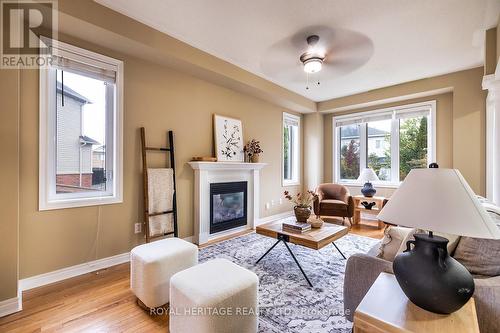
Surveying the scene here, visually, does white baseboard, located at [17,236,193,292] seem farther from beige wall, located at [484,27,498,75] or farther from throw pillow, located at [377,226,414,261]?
beige wall, located at [484,27,498,75]

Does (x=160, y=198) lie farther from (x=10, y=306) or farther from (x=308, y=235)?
(x=308, y=235)

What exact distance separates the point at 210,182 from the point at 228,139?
810 mm

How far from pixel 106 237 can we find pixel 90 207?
388 mm

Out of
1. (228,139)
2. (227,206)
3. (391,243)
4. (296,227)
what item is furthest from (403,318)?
(228,139)

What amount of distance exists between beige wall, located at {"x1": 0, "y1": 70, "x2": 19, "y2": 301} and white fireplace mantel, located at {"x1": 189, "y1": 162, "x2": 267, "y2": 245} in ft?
6.11

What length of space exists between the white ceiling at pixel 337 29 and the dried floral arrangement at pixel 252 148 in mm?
1272

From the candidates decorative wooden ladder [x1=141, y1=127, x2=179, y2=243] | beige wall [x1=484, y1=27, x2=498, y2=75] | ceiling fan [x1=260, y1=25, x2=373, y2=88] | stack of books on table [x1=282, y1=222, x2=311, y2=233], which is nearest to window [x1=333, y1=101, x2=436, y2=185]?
beige wall [x1=484, y1=27, x2=498, y2=75]

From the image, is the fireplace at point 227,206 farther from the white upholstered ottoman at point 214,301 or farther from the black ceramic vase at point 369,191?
the black ceramic vase at point 369,191

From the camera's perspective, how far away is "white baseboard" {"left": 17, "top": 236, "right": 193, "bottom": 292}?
85.4 inches

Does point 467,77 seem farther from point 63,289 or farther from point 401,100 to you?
point 63,289

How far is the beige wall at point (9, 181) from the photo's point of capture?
1.81m

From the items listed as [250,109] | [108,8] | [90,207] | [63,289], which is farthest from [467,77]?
[63,289]

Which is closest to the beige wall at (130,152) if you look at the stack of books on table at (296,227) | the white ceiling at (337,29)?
the white ceiling at (337,29)

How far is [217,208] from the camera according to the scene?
3.74m
